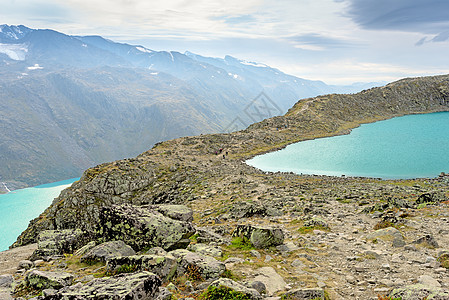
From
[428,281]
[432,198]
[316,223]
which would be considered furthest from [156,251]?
[432,198]

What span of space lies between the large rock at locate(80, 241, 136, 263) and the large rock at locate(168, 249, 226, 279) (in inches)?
131

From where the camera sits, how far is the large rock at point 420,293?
8.37 meters

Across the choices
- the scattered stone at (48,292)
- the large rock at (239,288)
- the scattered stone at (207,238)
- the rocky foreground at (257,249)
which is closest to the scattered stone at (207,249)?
the rocky foreground at (257,249)

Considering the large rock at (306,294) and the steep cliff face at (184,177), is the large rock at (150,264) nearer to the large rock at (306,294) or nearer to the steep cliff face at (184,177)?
the large rock at (306,294)

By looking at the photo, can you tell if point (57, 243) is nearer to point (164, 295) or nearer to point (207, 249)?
point (207, 249)

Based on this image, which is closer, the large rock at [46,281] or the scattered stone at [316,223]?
the large rock at [46,281]

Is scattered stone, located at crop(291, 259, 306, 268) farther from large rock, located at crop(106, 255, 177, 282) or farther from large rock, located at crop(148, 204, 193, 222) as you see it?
large rock, located at crop(148, 204, 193, 222)

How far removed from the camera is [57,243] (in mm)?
17375

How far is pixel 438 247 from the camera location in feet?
46.4

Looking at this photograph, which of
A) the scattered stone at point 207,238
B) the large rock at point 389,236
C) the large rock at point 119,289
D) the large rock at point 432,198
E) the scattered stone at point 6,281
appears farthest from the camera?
the large rock at point 432,198

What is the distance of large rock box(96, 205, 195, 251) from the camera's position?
14.6 m

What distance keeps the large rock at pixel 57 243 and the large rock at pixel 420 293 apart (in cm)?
1825

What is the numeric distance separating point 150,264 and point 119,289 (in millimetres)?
2714

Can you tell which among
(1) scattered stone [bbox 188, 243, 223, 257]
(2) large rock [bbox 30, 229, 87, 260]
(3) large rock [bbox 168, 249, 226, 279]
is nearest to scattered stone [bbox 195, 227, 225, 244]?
(1) scattered stone [bbox 188, 243, 223, 257]
